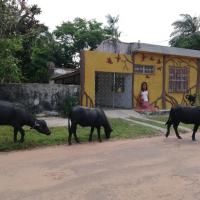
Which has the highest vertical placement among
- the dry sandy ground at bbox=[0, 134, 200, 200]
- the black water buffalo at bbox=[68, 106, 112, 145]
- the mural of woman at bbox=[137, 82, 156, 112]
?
the mural of woman at bbox=[137, 82, 156, 112]

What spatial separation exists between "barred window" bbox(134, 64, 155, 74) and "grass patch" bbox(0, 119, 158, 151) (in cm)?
570

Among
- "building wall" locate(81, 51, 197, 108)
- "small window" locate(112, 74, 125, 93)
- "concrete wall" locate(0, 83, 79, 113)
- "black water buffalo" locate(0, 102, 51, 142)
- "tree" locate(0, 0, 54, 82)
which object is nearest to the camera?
"black water buffalo" locate(0, 102, 51, 142)

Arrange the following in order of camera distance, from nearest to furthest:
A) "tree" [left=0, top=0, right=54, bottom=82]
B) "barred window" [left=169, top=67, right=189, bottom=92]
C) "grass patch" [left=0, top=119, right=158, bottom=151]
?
"grass patch" [left=0, top=119, right=158, bottom=151], "tree" [left=0, top=0, right=54, bottom=82], "barred window" [left=169, top=67, right=189, bottom=92]

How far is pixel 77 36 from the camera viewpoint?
41.7m

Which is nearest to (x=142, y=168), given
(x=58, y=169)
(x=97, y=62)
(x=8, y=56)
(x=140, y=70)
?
(x=58, y=169)

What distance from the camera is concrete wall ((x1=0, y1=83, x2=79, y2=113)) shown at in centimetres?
1898

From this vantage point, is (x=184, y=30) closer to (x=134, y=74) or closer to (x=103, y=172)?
(x=134, y=74)

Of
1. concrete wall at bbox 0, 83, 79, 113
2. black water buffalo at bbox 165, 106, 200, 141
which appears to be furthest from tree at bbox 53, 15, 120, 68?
black water buffalo at bbox 165, 106, 200, 141

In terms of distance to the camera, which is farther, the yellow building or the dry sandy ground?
the yellow building

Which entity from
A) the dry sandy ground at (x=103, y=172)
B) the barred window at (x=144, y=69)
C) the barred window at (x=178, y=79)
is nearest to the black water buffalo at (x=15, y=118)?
the dry sandy ground at (x=103, y=172)

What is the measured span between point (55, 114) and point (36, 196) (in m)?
11.9

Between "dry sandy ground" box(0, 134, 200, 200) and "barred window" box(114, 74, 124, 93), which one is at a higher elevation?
"barred window" box(114, 74, 124, 93)

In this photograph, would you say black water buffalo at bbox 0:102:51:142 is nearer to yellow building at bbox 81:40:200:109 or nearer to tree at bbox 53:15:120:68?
yellow building at bbox 81:40:200:109

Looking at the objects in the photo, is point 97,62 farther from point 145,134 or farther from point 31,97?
point 145,134
